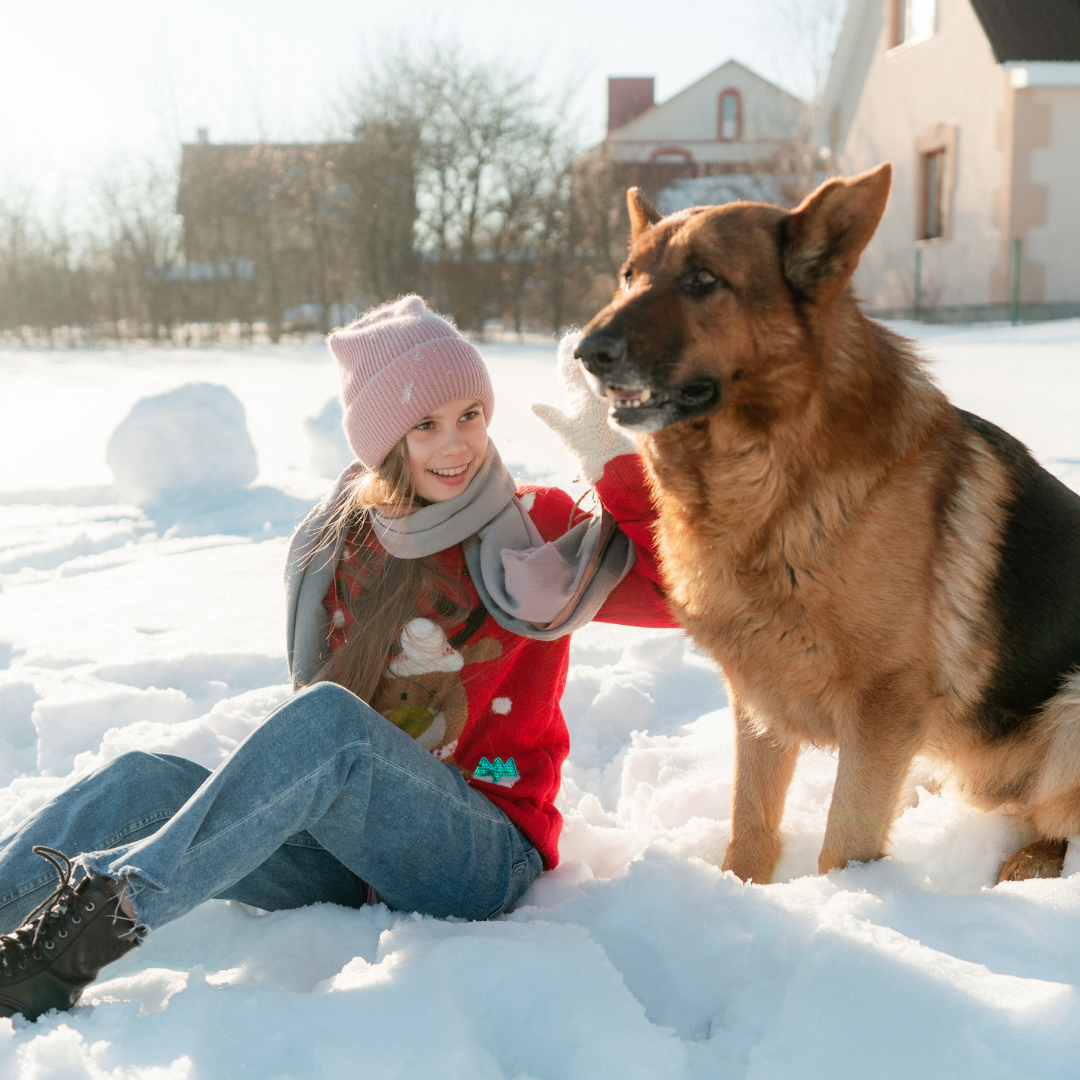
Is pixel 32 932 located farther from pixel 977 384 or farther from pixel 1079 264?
pixel 1079 264

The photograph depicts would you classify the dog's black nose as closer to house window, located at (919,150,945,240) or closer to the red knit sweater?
the red knit sweater

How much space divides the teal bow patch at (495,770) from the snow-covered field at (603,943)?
0.27 meters

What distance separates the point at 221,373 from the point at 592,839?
52.0 ft

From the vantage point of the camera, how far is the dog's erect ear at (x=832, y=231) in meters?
1.93

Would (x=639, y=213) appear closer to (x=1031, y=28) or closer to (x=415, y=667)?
(x=415, y=667)

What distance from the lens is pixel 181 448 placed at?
6.82 m

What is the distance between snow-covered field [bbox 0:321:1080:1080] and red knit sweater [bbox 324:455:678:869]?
9.2 inches

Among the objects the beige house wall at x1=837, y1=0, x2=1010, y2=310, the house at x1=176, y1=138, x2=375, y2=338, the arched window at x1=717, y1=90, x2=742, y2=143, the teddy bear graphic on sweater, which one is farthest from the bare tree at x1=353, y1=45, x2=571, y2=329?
the teddy bear graphic on sweater

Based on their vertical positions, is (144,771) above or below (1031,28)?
below

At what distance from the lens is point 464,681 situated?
2.34 meters

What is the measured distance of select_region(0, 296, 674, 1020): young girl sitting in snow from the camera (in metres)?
1.96

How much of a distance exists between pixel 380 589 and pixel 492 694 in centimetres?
39

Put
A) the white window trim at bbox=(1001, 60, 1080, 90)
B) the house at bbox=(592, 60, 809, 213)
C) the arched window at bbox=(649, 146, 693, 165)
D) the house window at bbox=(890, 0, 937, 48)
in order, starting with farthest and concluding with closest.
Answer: the arched window at bbox=(649, 146, 693, 165), the house at bbox=(592, 60, 809, 213), the house window at bbox=(890, 0, 937, 48), the white window trim at bbox=(1001, 60, 1080, 90)

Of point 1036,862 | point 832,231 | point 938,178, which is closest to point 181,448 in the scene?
point 832,231
